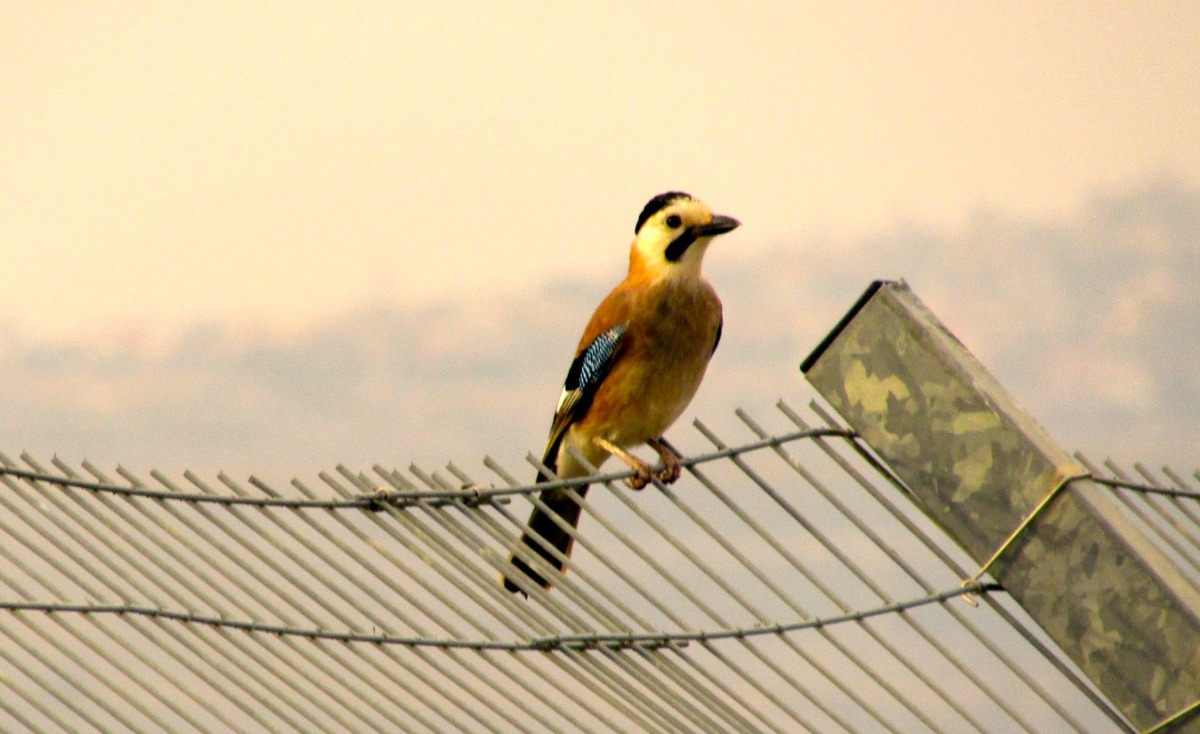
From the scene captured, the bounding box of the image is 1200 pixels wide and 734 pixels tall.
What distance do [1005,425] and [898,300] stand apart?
1.21 ft

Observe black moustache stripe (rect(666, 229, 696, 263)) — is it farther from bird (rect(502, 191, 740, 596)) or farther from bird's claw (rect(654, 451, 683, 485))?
bird's claw (rect(654, 451, 683, 485))

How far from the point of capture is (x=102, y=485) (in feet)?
14.9

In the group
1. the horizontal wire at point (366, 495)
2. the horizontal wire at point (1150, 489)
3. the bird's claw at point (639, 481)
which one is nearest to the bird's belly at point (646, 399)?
the bird's claw at point (639, 481)

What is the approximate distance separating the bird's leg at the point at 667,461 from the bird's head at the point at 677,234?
68cm

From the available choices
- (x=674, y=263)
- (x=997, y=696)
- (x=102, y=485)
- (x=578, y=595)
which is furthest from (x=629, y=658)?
(x=674, y=263)

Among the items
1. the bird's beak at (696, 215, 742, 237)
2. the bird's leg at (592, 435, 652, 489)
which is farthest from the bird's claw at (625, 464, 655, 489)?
the bird's beak at (696, 215, 742, 237)

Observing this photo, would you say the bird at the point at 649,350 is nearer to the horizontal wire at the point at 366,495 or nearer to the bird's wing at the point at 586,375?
the bird's wing at the point at 586,375

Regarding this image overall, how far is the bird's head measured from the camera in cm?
607

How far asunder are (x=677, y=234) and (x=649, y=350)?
520mm

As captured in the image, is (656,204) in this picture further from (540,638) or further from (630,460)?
(540,638)

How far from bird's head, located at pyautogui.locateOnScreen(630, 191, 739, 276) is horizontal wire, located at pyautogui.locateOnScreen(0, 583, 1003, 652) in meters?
2.22

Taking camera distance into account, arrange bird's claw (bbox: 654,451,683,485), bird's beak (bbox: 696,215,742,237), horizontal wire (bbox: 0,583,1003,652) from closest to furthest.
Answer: horizontal wire (bbox: 0,583,1003,652) → bird's claw (bbox: 654,451,683,485) → bird's beak (bbox: 696,215,742,237)

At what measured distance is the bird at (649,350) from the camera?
5887mm

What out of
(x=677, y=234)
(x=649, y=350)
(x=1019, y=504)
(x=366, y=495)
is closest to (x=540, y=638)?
(x=366, y=495)
